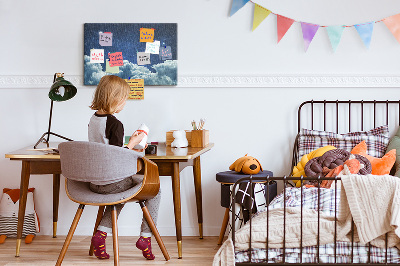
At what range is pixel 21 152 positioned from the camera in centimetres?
320

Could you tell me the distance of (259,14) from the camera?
148 inches

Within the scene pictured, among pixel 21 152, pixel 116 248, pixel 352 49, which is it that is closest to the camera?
pixel 116 248

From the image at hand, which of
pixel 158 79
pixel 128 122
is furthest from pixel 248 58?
pixel 128 122

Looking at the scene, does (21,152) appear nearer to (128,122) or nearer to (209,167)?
(128,122)

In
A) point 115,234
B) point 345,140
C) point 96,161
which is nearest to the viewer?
point 96,161

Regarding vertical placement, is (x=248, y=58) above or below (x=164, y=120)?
above

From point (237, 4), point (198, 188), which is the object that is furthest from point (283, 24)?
point (198, 188)

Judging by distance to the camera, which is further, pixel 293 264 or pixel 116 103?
pixel 116 103

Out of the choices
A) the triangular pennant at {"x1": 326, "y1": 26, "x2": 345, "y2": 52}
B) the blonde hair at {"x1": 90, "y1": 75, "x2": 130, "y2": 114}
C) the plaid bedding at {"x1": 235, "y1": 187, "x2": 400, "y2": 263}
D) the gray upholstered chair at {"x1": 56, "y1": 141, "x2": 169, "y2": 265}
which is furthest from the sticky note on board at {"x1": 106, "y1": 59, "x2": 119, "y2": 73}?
the plaid bedding at {"x1": 235, "y1": 187, "x2": 400, "y2": 263}

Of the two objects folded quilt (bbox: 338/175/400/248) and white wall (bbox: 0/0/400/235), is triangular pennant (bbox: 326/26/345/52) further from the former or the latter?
folded quilt (bbox: 338/175/400/248)

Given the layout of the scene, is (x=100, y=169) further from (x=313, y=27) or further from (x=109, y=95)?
(x=313, y=27)

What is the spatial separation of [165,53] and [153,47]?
9 cm

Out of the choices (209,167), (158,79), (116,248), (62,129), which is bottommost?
(116,248)

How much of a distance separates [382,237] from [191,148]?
1.40 meters
